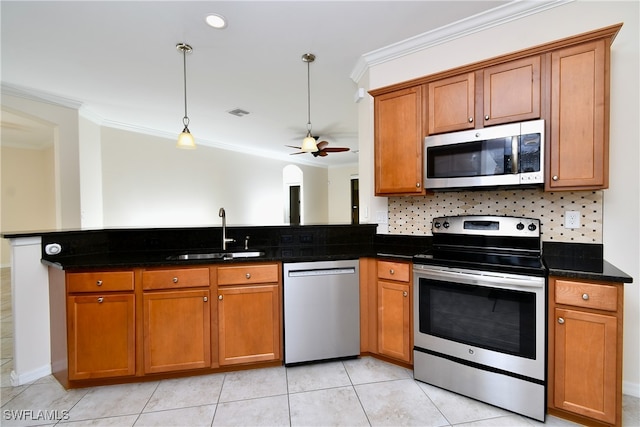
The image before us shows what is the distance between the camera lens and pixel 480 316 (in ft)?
5.86

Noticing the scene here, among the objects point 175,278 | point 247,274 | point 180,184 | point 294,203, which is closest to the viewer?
point 175,278

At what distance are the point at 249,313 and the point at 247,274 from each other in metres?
0.31

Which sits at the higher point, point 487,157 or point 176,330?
point 487,157

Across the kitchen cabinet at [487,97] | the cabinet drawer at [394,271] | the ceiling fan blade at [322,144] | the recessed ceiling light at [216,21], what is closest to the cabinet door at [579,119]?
the kitchen cabinet at [487,97]

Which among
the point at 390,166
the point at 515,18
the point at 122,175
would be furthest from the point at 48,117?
the point at 515,18

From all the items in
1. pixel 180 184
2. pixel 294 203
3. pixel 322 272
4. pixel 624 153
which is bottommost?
pixel 322 272

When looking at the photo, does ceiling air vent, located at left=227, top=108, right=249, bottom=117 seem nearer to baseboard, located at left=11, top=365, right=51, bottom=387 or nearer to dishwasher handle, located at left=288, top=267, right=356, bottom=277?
dishwasher handle, located at left=288, top=267, right=356, bottom=277

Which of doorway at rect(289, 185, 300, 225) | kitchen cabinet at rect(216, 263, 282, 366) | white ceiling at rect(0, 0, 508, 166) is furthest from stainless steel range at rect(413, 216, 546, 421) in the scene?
doorway at rect(289, 185, 300, 225)

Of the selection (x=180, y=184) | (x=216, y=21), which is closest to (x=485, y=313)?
(x=216, y=21)

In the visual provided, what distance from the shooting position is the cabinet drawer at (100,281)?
194 cm

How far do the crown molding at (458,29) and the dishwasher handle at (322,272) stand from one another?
77.7 inches

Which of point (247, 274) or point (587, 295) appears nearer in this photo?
point (587, 295)

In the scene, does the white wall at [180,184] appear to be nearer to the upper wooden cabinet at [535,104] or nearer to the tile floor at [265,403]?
the tile floor at [265,403]

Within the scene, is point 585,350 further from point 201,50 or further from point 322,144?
point 322,144
